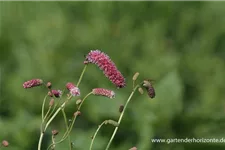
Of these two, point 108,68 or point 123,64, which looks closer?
point 108,68

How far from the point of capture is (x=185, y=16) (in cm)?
369

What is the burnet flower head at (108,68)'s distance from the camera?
5.21 feet

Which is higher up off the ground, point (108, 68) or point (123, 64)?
point (123, 64)

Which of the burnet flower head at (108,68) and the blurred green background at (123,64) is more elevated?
the blurred green background at (123,64)

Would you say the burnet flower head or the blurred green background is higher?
the blurred green background

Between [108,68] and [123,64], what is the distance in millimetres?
1558

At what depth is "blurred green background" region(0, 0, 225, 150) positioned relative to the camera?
2.39 meters

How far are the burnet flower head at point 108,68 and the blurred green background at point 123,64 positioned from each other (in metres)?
0.48

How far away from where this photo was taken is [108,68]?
1.61 metres

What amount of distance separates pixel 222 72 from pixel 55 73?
0.66 m

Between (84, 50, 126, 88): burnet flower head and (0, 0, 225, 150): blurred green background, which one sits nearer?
(84, 50, 126, 88): burnet flower head

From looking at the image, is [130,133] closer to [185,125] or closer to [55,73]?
[185,125]

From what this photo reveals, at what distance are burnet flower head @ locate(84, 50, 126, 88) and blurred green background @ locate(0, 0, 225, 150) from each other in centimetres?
48

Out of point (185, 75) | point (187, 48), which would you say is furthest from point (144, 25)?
point (185, 75)
